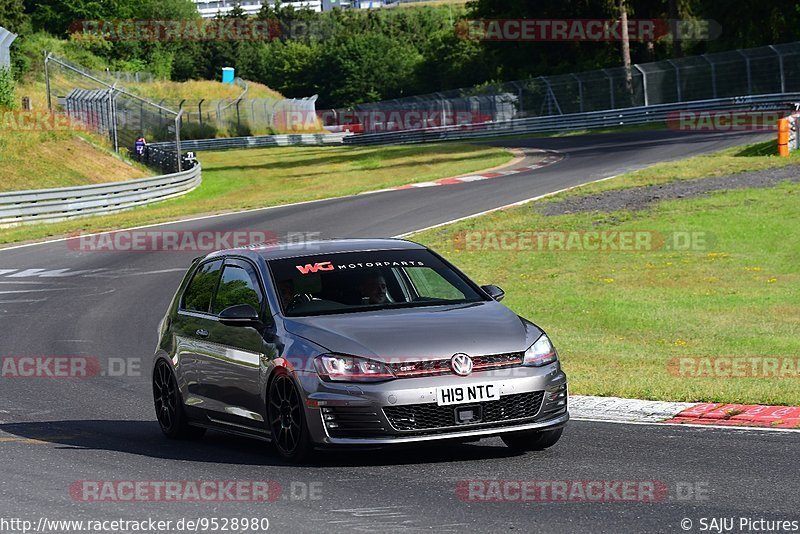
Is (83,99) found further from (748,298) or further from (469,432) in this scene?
(469,432)

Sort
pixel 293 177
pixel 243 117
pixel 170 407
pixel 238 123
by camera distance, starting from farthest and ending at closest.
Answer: pixel 243 117
pixel 238 123
pixel 293 177
pixel 170 407

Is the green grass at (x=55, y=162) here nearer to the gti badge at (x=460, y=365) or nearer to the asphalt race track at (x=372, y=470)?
the asphalt race track at (x=372, y=470)

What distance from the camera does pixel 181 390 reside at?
10.2 metres

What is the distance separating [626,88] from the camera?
202 feet

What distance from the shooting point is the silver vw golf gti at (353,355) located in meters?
8.09

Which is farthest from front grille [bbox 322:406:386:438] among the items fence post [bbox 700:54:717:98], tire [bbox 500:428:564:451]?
fence post [bbox 700:54:717:98]
